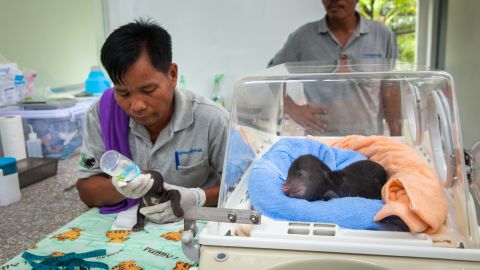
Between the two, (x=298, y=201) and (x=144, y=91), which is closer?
(x=298, y=201)

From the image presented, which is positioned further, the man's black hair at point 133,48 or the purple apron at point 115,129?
the purple apron at point 115,129

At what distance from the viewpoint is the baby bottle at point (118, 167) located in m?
1.08

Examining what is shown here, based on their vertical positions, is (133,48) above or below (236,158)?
above

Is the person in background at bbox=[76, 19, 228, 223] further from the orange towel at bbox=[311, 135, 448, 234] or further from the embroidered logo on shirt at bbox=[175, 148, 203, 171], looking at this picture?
the orange towel at bbox=[311, 135, 448, 234]

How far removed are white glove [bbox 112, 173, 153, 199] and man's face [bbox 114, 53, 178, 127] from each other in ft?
0.77

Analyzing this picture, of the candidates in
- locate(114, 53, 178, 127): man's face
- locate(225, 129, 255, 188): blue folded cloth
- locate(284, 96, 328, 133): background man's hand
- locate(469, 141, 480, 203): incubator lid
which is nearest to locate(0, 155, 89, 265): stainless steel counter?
locate(114, 53, 178, 127): man's face

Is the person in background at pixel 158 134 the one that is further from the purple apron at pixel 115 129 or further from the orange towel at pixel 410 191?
the orange towel at pixel 410 191

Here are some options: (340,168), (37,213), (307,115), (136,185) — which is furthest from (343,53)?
(37,213)

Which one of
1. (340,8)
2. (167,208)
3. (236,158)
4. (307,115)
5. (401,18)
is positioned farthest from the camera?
(401,18)

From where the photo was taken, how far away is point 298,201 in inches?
33.9

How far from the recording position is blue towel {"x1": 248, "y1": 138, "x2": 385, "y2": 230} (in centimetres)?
80

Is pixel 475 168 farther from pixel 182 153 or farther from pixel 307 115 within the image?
pixel 182 153

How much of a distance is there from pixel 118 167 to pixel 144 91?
29 centimetres

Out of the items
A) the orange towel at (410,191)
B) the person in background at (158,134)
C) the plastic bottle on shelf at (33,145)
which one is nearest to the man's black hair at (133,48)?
the person in background at (158,134)
